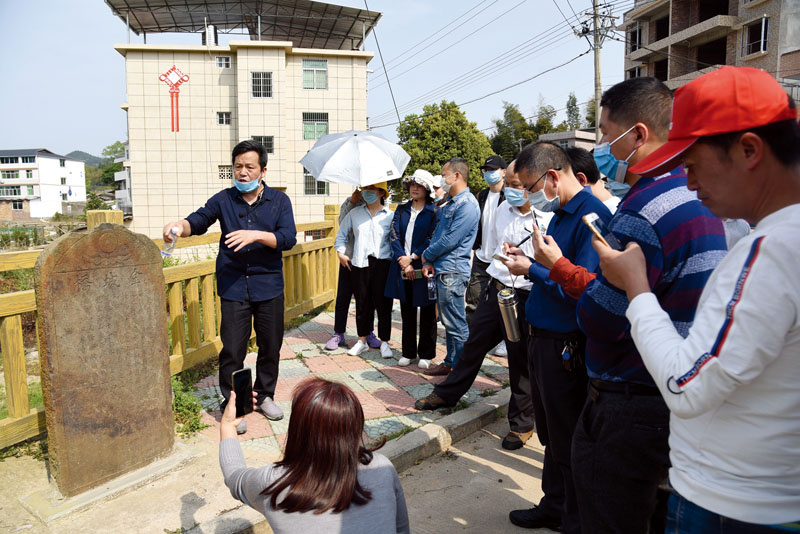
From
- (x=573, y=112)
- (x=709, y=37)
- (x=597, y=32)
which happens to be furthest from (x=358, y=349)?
(x=573, y=112)

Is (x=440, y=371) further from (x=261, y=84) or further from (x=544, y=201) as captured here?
(x=261, y=84)

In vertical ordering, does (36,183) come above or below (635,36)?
below

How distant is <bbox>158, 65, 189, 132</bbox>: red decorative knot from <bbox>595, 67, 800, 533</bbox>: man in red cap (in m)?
30.5

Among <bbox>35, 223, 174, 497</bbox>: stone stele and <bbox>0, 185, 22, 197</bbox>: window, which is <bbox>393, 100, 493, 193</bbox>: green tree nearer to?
<bbox>35, 223, 174, 497</bbox>: stone stele

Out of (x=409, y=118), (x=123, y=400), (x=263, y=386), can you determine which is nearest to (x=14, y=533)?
(x=123, y=400)

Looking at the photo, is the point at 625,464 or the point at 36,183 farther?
the point at 36,183

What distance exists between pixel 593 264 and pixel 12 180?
100022mm

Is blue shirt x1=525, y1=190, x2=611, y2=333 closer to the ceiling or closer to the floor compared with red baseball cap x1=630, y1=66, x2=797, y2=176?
closer to the floor

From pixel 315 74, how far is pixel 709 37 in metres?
21.8

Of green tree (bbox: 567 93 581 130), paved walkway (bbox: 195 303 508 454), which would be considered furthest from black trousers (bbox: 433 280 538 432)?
green tree (bbox: 567 93 581 130)

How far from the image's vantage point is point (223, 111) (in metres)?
28.8

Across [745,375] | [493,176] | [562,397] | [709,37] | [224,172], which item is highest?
[709,37]

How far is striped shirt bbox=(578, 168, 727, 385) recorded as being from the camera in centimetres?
168

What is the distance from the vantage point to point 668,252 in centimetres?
170
